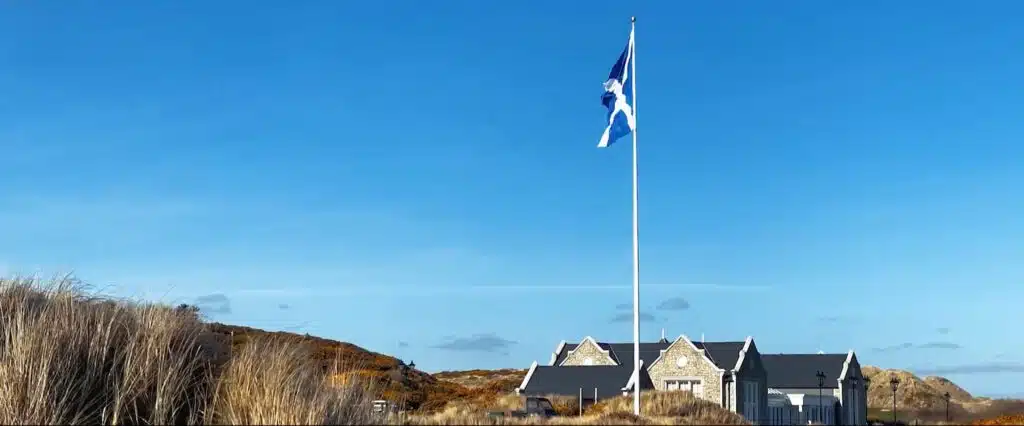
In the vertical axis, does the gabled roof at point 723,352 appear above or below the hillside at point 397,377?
above

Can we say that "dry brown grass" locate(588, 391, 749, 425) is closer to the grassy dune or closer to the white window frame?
the grassy dune

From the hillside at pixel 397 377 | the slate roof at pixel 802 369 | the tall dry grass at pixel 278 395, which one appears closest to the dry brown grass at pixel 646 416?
the tall dry grass at pixel 278 395

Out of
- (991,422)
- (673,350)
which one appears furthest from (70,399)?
(673,350)

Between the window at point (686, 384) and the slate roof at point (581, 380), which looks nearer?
the slate roof at point (581, 380)

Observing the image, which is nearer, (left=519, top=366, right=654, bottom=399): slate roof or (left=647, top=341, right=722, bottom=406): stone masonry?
(left=519, top=366, right=654, bottom=399): slate roof

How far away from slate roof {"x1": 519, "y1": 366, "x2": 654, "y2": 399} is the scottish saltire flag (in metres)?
28.7

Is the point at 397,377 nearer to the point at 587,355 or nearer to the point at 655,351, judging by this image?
the point at 587,355

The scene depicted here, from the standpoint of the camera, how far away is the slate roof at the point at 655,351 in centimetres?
5644

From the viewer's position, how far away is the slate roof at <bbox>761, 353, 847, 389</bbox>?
203ft

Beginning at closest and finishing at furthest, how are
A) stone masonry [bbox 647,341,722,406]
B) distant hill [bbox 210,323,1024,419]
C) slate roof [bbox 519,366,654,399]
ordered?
distant hill [bbox 210,323,1024,419] < slate roof [bbox 519,366,654,399] < stone masonry [bbox 647,341,722,406]

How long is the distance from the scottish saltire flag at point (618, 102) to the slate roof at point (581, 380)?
28668 millimetres

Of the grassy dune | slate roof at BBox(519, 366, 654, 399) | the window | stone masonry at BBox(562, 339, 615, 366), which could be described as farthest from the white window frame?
the grassy dune

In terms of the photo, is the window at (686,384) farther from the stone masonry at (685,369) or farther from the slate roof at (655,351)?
the slate roof at (655,351)

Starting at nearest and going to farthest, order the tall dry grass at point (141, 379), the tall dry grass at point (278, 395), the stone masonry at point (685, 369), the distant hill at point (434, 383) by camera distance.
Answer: the tall dry grass at point (278, 395)
the tall dry grass at point (141, 379)
the distant hill at point (434, 383)
the stone masonry at point (685, 369)
